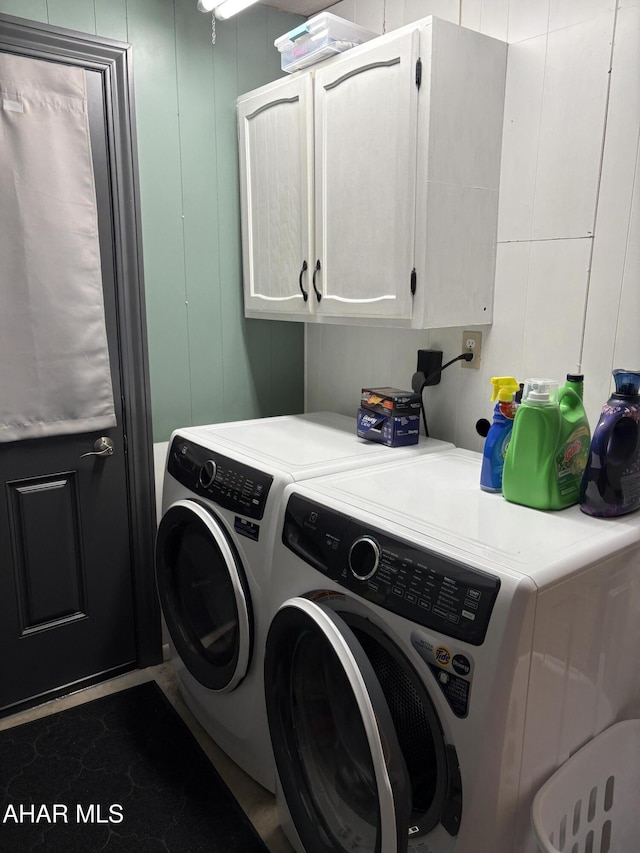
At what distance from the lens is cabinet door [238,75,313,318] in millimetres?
1937

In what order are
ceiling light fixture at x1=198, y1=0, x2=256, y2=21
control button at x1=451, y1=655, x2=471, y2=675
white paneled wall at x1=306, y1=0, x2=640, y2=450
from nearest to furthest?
control button at x1=451, y1=655, x2=471, y2=675
white paneled wall at x1=306, y1=0, x2=640, y2=450
ceiling light fixture at x1=198, y1=0, x2=256, y2=21

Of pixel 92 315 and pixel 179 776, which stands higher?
pixel 92 315

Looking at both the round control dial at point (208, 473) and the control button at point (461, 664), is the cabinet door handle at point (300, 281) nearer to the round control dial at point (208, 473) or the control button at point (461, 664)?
the round control dial at point (208, 473)

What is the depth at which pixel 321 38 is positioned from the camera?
5.83 ft

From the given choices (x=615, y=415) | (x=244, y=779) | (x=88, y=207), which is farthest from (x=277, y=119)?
(x=244, y=779)

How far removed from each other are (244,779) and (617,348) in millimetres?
1552

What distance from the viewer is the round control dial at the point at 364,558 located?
122 cm

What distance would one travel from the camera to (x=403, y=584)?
1148 mm

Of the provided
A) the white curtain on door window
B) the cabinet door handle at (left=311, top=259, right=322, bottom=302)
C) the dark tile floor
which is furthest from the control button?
the white curtain on door window

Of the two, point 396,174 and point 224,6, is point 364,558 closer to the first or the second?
point 396,174

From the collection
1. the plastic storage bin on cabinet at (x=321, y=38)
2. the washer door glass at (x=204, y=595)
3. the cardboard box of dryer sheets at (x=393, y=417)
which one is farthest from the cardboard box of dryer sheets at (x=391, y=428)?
the plastic storage bin on cabinet at (x=321, y=38)

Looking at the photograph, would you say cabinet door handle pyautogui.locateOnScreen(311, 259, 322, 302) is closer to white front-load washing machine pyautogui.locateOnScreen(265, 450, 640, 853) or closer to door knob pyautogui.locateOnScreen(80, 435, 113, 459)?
white front-load washing machine pyautogui.locateOnScreen(265, 450, 640, 853)

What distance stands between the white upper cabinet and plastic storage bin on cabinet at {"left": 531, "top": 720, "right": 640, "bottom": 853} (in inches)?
41.0

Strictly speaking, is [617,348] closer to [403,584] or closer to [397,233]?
[397,233]
